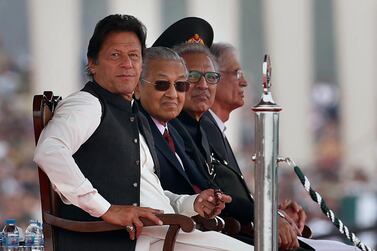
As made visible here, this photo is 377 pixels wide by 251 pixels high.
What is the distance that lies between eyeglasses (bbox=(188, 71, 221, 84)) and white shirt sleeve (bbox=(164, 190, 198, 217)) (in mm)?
736

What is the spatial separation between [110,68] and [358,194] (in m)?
9.37

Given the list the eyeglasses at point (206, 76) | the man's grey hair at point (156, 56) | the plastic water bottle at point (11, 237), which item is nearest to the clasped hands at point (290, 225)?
the eyeglasses at point (206, 76)

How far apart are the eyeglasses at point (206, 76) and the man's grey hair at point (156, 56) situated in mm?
335

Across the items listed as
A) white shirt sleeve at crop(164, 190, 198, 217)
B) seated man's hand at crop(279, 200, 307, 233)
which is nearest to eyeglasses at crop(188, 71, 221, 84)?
seated man's hand at crop(279, 200, 307, 233)

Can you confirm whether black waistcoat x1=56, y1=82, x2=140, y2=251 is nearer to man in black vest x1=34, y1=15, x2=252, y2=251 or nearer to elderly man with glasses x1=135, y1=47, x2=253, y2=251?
man in black vest x1=34, y1=15, x2=252, y2=251

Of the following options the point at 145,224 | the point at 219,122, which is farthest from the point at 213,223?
the point at 219,122

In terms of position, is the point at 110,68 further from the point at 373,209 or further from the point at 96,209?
the point at 373,209

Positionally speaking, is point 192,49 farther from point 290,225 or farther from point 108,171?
point 108,171

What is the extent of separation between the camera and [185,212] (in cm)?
532

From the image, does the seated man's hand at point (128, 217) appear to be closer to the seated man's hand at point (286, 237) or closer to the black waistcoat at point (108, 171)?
the black waistcoat at point (108, 171)

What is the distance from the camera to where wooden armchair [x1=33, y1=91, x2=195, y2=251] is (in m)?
4.99

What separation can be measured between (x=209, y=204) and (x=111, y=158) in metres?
0.40

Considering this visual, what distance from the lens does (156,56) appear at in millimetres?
5656

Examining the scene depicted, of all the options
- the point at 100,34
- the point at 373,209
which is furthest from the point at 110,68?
the point at 373,209
